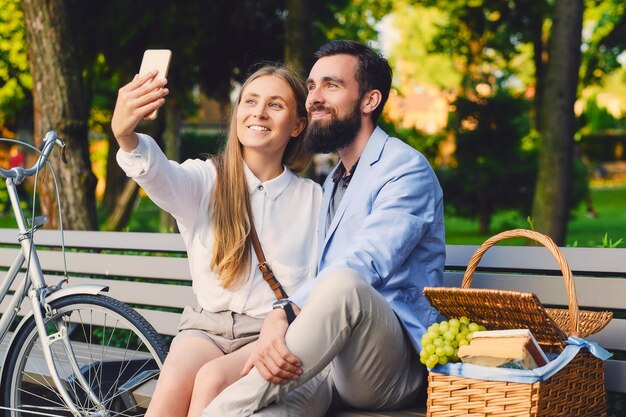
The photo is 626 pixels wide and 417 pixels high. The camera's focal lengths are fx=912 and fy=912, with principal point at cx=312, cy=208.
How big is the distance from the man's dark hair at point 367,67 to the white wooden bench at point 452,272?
0.79 meters

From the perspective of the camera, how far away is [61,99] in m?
6.86

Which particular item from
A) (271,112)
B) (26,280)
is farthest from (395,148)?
(26,280)

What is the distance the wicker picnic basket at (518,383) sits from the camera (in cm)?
259

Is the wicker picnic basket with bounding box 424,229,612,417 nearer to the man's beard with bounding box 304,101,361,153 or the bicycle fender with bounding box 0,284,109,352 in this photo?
the man's beard with bounding box 304,101,361,153

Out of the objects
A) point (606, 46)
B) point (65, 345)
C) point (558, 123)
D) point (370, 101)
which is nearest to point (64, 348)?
point (65, 345)

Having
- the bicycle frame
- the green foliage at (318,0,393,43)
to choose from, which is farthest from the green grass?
the bicycle frame

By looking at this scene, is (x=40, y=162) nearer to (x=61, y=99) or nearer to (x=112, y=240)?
(x=112, y=240)

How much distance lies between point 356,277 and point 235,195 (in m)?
0.91

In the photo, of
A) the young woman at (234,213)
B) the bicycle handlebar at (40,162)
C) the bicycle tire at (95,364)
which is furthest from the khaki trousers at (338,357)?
the bicycle handlebar at (40,162)

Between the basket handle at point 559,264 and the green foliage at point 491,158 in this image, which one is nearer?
the basket handle at point 559,264

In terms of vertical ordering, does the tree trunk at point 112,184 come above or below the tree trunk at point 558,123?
below

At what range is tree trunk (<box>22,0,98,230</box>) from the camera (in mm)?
6867

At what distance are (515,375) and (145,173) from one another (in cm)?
149

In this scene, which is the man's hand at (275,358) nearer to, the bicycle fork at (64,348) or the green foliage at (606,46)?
the bicycle fork at (64,348)
